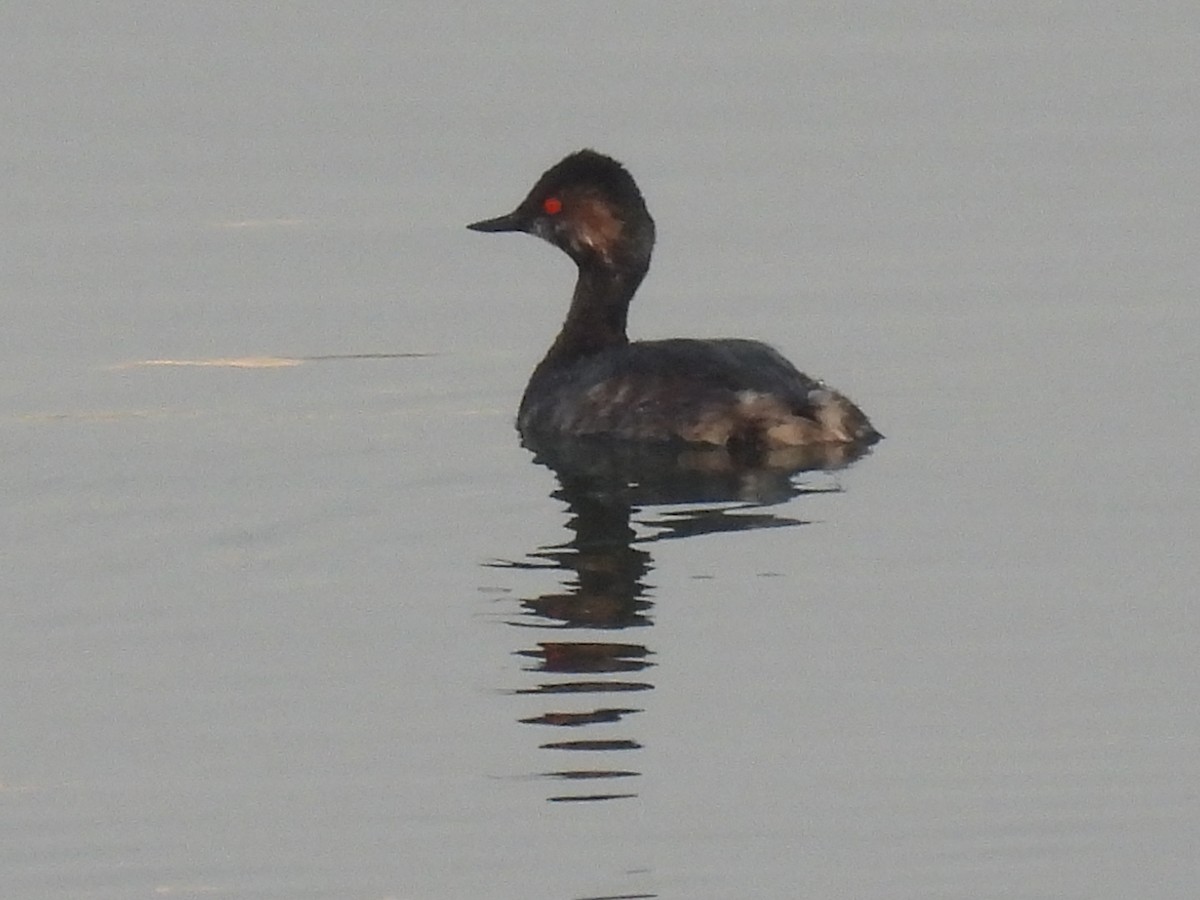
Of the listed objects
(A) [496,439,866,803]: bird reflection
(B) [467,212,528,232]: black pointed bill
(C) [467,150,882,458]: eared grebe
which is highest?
(B) [467,212,528,232]: black pointed bill

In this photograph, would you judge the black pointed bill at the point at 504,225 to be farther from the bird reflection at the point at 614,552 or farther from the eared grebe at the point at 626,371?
the bird reflection at the point at 614,552

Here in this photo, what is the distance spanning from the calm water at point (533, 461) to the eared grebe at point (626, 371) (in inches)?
17.6

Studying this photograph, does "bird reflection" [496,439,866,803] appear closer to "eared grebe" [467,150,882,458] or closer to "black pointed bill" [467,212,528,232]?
"eared grebe" [467,150,882,458]

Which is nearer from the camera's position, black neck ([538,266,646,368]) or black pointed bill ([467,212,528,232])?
black neck ([538,266,646,368])

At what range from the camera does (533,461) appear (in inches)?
553

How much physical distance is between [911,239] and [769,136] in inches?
110

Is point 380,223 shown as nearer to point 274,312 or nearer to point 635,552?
point 274,312

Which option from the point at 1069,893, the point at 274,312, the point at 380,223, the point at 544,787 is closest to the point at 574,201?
the point at 274,312

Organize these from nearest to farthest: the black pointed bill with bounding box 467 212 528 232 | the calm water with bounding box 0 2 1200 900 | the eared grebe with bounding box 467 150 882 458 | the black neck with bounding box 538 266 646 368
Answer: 1. the calm water with bounding box 0 2 1200 900
2. the eared grebe with bounding box 467 150 882 458
3. the black neck with bounding box 538 266 646 368
4. the black pointed bill with bounding box 467 212 528 232

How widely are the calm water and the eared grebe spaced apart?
0.45m

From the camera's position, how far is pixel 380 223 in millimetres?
18719

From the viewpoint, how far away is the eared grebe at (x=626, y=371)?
45.2 feet

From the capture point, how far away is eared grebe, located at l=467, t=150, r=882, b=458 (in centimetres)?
1377

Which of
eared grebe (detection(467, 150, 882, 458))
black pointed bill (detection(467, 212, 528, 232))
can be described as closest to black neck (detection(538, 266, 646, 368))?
eared grebe (detection(467, 150, 882, 458))
